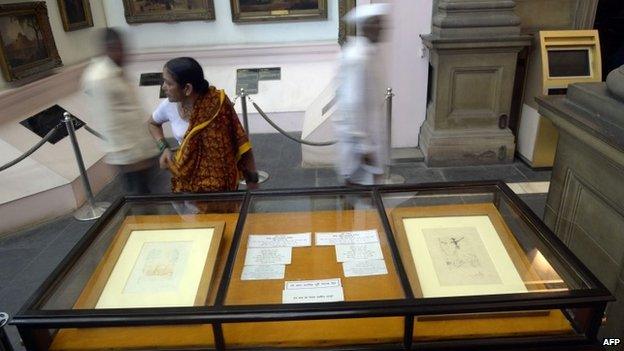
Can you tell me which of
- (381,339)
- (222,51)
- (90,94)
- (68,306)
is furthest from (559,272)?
(222,51)

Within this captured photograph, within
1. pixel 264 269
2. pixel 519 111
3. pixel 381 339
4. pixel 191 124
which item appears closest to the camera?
pixel 381 339

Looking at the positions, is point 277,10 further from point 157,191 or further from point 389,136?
point 157,191

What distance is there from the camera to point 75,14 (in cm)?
657

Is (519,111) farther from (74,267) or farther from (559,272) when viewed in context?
(74,267)

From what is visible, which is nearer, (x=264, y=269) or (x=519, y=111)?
(x=264, y=269)

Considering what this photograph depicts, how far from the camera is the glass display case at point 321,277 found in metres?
1.47

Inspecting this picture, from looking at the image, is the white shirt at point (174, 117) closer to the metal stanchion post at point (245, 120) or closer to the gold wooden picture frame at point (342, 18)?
the metal stanchion post at point (245, 120)

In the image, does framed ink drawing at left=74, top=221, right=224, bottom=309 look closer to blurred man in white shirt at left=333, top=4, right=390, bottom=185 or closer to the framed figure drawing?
blurred man in white shirt at left=333, top=4, right=390, bottom=185

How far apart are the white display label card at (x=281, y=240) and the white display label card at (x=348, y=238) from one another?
2.2 inches

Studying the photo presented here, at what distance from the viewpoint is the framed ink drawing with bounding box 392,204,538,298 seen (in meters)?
1.65

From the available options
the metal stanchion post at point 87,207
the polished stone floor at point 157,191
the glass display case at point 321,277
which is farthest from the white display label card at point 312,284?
the metal stanchion post at point 87,207

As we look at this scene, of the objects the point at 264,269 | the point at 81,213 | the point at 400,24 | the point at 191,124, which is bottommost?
the point at 81,213

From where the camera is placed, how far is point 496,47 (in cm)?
503

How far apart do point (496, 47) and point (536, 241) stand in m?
3.79
